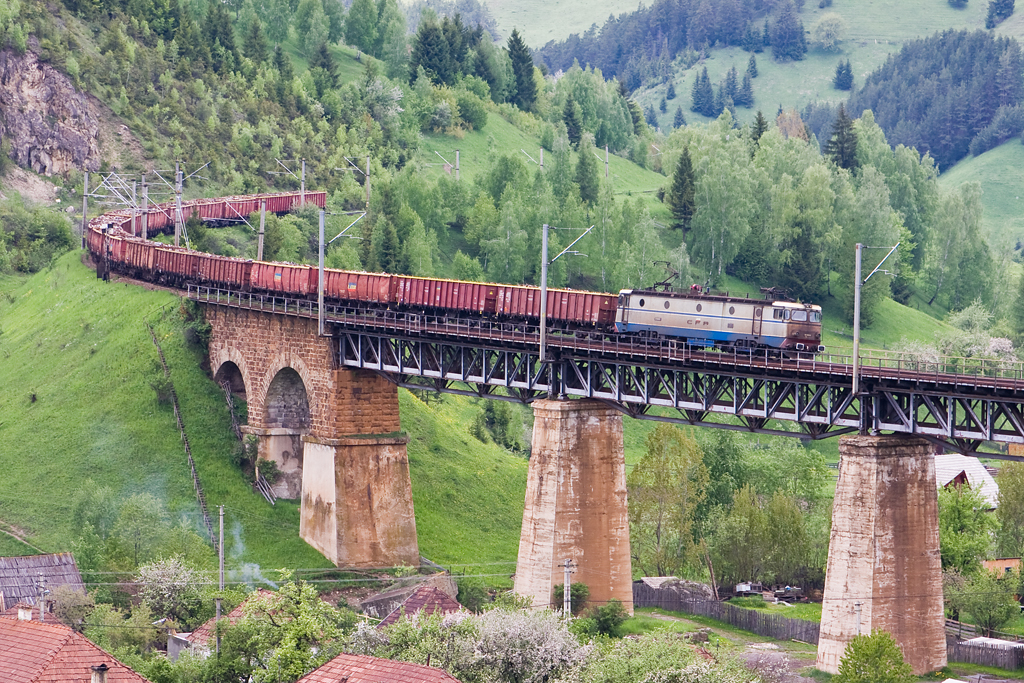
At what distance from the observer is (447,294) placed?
75.4 meters

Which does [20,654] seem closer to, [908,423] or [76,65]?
[908,423]

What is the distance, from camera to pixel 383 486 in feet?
253

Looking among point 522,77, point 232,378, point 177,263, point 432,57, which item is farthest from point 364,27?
point 232,378

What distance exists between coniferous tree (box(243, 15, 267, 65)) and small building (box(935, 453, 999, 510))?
91875 millimetres

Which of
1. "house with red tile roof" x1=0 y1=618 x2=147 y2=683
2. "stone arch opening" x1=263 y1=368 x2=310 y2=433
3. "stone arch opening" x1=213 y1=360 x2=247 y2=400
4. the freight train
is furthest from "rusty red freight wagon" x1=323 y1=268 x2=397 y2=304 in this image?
"house with red tile roof" x1=0 y1=618 x2=147 y2=683

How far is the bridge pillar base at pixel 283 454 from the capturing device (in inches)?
3216

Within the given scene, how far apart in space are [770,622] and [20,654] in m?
34.9

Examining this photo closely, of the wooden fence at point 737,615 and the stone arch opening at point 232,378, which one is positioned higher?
the stone arch opening at point 232,378

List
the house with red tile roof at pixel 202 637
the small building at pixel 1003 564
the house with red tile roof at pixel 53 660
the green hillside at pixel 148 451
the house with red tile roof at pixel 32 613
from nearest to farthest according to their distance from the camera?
1. the house with red tile roof at pixel 53 660
2. the house with red tile roof at pixel 202 637
3. the house with red tile roof at pixel 32 613
4. the green hillside at pixel 148 451
5. the small building at pixel 1003 564

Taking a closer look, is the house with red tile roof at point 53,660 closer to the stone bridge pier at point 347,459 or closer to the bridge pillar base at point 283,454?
the stone bridge pier at point 347,459

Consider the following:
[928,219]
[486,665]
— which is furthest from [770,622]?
[928,219]

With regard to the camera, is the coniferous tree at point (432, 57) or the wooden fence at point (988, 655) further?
the coniferous tree at point (432, 57)

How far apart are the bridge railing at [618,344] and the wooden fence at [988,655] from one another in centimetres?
1092

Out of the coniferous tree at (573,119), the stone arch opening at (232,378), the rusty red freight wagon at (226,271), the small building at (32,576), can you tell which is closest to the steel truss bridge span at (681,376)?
the rusty red freight wagon at (226,271)
